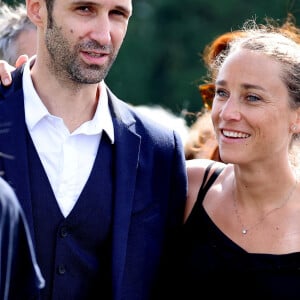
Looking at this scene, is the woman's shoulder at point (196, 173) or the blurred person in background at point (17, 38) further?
the blurred person in background at point (17, 38)

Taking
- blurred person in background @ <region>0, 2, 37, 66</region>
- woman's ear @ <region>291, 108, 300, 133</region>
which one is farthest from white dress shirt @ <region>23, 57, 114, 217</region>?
blurred person in background @ <region>0, 2, 37, 66</region>

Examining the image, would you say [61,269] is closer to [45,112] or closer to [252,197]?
[45,112]

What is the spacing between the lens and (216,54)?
14.2ft

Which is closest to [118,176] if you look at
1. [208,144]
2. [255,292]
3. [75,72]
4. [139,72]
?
[75,72]

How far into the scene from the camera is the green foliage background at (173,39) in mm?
16766

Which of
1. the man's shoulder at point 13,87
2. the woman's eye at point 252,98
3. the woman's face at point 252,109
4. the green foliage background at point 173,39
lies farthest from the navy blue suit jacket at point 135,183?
the green foliage background at point 173,39

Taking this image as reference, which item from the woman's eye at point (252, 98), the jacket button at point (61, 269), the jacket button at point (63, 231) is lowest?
the jacket button at point (61, 269)

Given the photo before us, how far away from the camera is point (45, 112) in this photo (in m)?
3.54

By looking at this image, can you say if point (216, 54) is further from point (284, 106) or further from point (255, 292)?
point (255, 292)

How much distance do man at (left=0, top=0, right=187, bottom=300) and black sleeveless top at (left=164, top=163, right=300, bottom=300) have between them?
0.09m

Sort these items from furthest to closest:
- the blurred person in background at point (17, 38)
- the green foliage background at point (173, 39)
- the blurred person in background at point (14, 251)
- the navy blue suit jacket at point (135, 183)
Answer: the green foliage background at point (173, 39) < the blurred person in background at point (17, 38) < the navy blue suit jacket at point (135, 183) < the blurred person in background at point (14, 251)

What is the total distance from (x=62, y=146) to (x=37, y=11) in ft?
1.53

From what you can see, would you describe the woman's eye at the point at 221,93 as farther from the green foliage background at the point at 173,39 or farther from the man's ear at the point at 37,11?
the green foliage background at the point at 173,39

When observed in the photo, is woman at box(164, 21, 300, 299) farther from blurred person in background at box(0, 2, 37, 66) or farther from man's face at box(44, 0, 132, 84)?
blurred person in background at box(0, 2, 37, 66)
